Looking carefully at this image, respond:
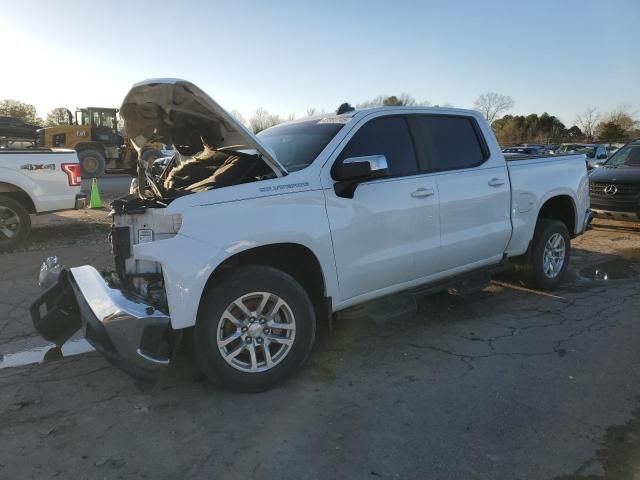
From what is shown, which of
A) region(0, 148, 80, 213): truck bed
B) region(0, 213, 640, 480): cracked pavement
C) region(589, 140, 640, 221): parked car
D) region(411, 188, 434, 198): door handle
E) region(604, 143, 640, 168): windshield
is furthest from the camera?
region(604, 143, 640, 168): windshield

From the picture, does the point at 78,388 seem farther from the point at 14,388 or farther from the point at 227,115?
the point at 227,115

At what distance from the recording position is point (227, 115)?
3506 millimetres

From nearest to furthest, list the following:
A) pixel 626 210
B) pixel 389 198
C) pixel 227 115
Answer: pixel 227 115 < pixel 389 198 < pixel 626 210

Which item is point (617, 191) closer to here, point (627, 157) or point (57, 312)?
point (627, 157)

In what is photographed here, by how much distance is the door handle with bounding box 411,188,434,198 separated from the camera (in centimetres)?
435

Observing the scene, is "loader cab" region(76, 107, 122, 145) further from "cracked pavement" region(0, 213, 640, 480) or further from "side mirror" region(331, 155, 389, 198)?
"side mirror" region(331, 155, 389, 198)

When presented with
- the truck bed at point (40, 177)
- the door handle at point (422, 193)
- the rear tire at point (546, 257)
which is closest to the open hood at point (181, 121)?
the door handle at point (422, 193)

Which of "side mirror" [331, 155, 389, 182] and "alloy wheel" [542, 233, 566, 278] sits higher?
"side mirror" [331, 155, 389, 182]

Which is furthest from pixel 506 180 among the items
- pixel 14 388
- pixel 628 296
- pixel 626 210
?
pixel 626 210

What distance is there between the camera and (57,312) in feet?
13.1

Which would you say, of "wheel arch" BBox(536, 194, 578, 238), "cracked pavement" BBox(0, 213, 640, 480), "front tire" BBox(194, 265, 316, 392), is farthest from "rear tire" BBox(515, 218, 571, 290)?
"front tire" BBox(194, 265, 316, 392)

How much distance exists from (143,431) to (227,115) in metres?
2.09

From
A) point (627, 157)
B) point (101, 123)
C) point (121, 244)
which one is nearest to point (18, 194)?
point (121, 244)

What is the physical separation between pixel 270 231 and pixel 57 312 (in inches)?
72.1
